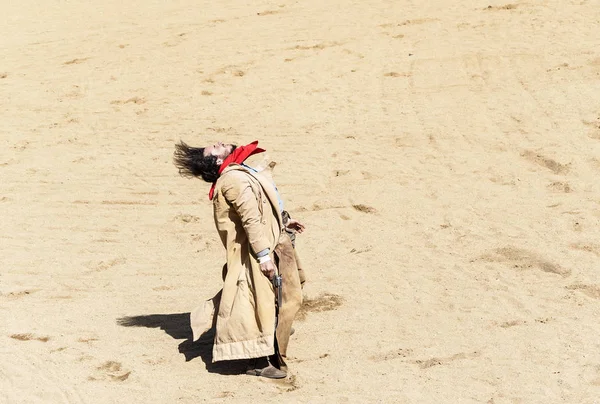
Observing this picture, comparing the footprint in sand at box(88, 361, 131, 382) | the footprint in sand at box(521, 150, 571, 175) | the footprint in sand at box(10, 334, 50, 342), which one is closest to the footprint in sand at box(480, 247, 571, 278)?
the footprint in sand at box(521, 150, 571, 175)

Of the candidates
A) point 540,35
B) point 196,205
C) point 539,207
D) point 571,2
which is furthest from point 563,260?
point 571,2

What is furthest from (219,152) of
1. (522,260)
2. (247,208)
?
(522,260)

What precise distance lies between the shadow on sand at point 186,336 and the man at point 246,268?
21 cm

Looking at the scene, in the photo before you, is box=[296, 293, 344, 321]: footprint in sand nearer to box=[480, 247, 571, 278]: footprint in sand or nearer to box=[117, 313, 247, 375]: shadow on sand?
box=[117, 313, 247, 375]: shadow on sand

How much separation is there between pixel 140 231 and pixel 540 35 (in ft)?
20.8

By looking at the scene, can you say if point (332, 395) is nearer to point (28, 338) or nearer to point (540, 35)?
point (28, 338)

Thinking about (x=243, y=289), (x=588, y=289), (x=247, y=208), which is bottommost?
(x=588, y=289)

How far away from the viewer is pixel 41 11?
1753cm

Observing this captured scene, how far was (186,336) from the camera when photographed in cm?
770

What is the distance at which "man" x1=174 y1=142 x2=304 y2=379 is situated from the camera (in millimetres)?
6766

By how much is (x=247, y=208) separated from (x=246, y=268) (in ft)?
1.55

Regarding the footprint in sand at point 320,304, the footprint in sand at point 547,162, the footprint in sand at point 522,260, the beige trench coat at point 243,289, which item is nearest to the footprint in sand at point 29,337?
the beige trench coat at point 243,289

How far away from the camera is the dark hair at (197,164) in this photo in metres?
6.91

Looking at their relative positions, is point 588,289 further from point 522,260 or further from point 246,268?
point 246,268
